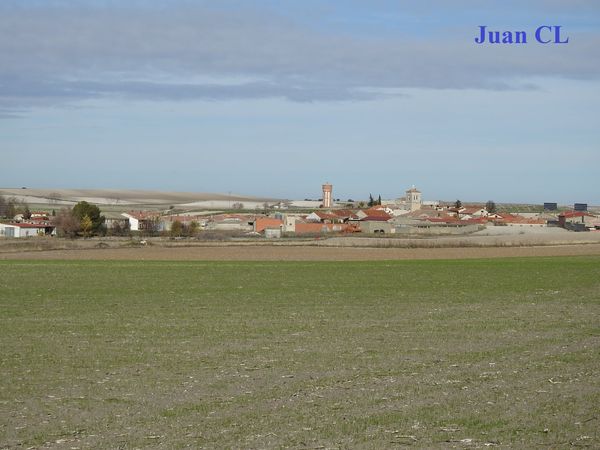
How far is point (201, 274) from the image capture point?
44344 mm

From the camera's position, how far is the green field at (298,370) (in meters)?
11.3

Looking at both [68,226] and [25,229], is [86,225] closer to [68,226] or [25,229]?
[68,226]

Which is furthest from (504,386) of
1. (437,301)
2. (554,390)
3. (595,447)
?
(437,301)

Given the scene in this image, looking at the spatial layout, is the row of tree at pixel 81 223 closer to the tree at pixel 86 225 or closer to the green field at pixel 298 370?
the tree at pixel 86 225

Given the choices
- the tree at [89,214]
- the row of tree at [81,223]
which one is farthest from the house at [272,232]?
the tree at [89,214]

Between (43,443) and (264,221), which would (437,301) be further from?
(264,221)

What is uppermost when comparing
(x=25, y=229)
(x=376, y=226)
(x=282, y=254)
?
(x=25, y=229)

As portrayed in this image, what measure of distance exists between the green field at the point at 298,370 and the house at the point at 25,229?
92.1 m

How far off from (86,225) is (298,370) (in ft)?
324

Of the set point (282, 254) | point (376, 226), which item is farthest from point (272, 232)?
point (282, 254)

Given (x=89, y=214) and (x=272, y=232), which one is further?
(x=272, y=232)

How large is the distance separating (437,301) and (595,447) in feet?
60.6

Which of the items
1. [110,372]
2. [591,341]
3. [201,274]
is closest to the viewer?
[110,372]

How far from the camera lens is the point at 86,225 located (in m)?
111
